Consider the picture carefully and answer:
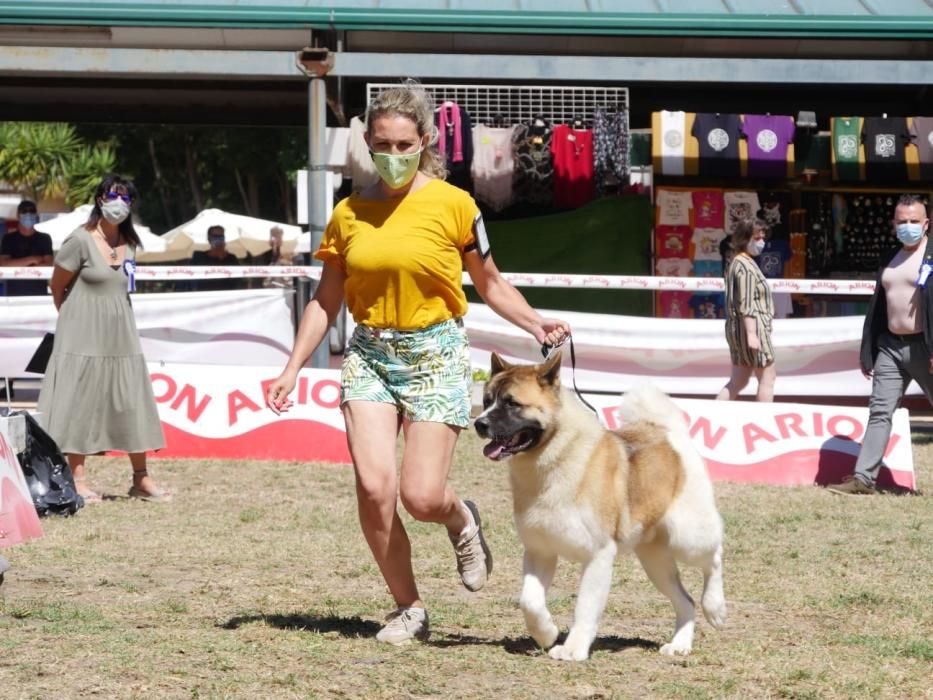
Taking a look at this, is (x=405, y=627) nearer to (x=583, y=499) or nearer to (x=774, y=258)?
(x=583, y=499)

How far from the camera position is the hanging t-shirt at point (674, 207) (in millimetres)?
15320

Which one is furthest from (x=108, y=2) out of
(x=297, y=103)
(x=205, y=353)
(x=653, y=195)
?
(x=653, y=195)

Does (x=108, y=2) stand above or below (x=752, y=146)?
above

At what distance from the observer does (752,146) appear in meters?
14.3

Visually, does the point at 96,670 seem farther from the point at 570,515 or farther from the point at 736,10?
the point at 736,10

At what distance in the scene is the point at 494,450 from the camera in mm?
4977

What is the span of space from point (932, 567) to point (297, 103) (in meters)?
13.3

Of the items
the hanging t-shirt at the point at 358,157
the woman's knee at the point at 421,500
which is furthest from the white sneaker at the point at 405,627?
the hanging t-shirt at the point at 358,157

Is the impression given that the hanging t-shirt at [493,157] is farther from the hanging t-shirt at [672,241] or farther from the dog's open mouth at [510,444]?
the dog's open mouth at [510,444]

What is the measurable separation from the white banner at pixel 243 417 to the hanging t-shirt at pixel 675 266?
5348mm

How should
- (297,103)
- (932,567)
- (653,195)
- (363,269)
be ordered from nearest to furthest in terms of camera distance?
(363,269) → (932,567) → (653,195) → (297,103)

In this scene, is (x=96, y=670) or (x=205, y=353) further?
(x=205, y=353)

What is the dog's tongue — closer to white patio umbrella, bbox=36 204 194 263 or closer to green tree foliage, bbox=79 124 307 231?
white patio umbrella, bbox=36 204 194 263

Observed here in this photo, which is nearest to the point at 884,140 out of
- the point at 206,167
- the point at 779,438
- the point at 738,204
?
the point at 738,204
